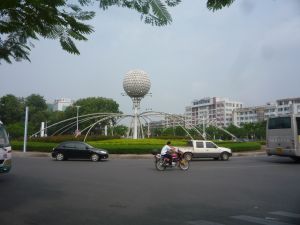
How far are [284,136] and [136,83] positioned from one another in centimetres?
2609

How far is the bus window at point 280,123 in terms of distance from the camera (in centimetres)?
2255

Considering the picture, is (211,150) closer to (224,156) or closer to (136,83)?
(224,156)

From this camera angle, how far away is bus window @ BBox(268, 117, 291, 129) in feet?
74.0

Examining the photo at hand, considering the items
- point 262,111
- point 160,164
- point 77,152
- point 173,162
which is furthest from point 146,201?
point 262,111

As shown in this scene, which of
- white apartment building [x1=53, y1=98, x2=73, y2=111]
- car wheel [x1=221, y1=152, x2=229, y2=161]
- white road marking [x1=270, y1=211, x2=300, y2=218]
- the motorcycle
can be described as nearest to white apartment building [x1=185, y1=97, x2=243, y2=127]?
white apartment building [x1=53, y1=98, x2=73, y2=111]

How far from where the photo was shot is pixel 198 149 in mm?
26391

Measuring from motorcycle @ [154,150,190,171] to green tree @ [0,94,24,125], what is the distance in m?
64.7

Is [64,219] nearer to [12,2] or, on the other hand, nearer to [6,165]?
[12,2]

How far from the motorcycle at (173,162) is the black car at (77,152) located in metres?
6.95

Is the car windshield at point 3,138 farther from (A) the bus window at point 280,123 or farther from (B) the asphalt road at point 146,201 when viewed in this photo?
(A) the bus window at point 280,123

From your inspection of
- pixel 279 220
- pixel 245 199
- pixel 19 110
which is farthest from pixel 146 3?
pixel 19 110

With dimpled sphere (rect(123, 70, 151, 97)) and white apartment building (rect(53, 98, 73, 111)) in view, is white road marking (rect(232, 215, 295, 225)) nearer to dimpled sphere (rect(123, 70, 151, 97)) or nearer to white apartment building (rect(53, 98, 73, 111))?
dimpled sphere (rect(123, 70, 151, 97))

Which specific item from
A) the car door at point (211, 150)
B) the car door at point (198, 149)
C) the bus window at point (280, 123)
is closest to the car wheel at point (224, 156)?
the car door at point (211, 150)

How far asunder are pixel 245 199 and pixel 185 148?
16635 millimetres
